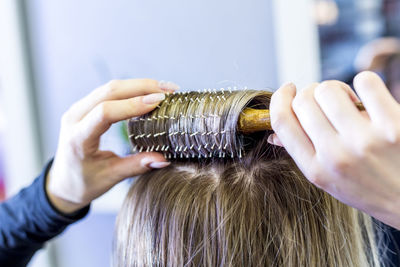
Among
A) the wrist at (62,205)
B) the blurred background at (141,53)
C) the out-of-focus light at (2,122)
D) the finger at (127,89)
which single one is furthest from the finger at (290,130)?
the out-of-focus light at (2,122)

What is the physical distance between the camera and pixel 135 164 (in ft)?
1.99

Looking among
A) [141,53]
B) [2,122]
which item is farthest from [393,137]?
[2,122]

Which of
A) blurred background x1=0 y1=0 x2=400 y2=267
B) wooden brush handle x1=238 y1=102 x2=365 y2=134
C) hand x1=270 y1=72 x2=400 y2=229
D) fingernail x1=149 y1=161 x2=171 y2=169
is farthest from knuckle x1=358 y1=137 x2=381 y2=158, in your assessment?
blurred background x1=0 y1=0 x2=400 y2=267

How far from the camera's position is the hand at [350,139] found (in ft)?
1.06

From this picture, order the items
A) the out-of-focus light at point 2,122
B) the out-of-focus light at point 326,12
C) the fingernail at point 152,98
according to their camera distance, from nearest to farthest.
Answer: the fingernail at point 152,98 → the out-of-focus light at point 326,12 → the out-of-focus light at point 2,122

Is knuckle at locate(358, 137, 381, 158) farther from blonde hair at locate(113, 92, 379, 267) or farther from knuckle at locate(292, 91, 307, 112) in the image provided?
blonde hair at locate(113, 92, 379, 267)

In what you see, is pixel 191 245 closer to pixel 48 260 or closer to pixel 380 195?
pixel 380 195

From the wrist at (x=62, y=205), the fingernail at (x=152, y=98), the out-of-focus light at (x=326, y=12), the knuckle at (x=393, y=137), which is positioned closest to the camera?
the knuckle at (x=393, y=137)

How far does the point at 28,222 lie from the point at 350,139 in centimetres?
65

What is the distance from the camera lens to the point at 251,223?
505mm

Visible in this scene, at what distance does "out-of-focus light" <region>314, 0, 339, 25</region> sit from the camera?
2.71 ft

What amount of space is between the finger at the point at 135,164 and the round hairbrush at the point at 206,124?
0.5 inches

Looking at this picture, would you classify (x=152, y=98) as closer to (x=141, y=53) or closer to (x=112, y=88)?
(x=112, y=88)

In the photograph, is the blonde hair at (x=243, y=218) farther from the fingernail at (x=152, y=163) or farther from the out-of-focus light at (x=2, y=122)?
the out-of-focus light at (x=2, y=122)
